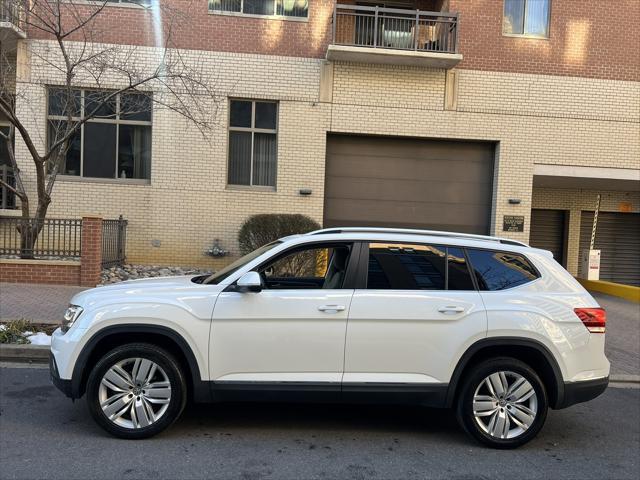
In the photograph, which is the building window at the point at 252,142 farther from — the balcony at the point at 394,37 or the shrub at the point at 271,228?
the balcony at the point at 394,37

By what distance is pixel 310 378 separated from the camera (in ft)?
13.6

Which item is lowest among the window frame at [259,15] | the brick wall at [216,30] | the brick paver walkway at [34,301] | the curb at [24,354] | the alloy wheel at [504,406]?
the curb at [24,354]

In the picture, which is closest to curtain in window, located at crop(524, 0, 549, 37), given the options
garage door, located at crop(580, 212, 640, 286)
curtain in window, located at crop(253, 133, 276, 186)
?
garage door, located at crop(580, 212, 640, 286)

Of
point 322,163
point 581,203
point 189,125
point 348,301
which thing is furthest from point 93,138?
point 581,203

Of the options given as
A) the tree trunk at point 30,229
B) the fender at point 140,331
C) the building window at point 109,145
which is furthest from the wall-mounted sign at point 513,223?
the fender at point 140,331

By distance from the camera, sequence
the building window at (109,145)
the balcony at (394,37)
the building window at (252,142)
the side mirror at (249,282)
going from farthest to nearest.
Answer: the building window at (252,142), the building window at (109,145), the balcony at (394,37), the side mirror at (249,282)

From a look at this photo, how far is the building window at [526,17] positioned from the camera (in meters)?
13.4

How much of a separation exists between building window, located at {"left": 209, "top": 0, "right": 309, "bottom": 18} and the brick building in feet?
0.12

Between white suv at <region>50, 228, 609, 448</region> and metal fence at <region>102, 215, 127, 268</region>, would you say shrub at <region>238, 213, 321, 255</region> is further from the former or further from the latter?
white suv at <region>50, 228, 609, 448</region>

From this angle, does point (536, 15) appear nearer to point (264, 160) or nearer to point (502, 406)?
point (264, 160)

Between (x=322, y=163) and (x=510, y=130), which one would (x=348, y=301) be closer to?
(x=322, y=163)

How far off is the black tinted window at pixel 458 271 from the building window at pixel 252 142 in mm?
9389

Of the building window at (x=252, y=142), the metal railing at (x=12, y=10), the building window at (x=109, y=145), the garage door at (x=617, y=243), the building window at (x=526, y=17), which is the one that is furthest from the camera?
the garage door at (x=617, y=243)

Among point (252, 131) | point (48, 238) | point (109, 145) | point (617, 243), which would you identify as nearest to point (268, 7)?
point (252, 131)
